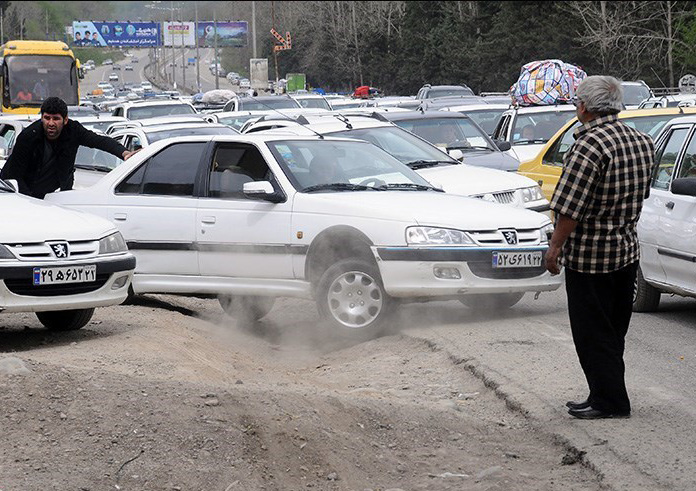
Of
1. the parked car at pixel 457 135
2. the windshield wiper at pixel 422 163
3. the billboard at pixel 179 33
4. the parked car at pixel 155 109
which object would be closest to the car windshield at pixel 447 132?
the parked car at pixel 457 135

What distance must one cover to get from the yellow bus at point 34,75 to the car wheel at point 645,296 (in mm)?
30073

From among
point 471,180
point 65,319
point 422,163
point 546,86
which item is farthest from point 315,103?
point 65,319

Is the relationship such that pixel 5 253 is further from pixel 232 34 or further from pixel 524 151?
pixel 232 34

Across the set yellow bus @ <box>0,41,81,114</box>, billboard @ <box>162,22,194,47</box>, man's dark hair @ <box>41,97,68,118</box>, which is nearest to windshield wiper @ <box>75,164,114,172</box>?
man's dark hair @ <box>41,97,68,118</box>

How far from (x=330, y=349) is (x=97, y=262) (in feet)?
6.40

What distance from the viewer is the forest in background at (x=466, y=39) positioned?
191ft

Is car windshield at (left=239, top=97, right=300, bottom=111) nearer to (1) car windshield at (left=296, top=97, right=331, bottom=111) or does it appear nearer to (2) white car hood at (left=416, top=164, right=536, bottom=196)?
(1) car windshield at (left=296, top=97, right=331, bottom=111)

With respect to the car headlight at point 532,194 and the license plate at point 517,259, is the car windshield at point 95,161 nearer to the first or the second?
the car headlight at point 532,194

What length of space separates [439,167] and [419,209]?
4.26 m

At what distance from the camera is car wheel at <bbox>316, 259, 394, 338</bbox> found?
996cm

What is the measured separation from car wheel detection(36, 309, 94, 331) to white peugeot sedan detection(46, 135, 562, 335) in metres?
1.25

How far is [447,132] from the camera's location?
18.0 m

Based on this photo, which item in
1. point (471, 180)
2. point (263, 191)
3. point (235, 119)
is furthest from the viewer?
point (235, 119)

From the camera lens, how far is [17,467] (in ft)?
19.7
